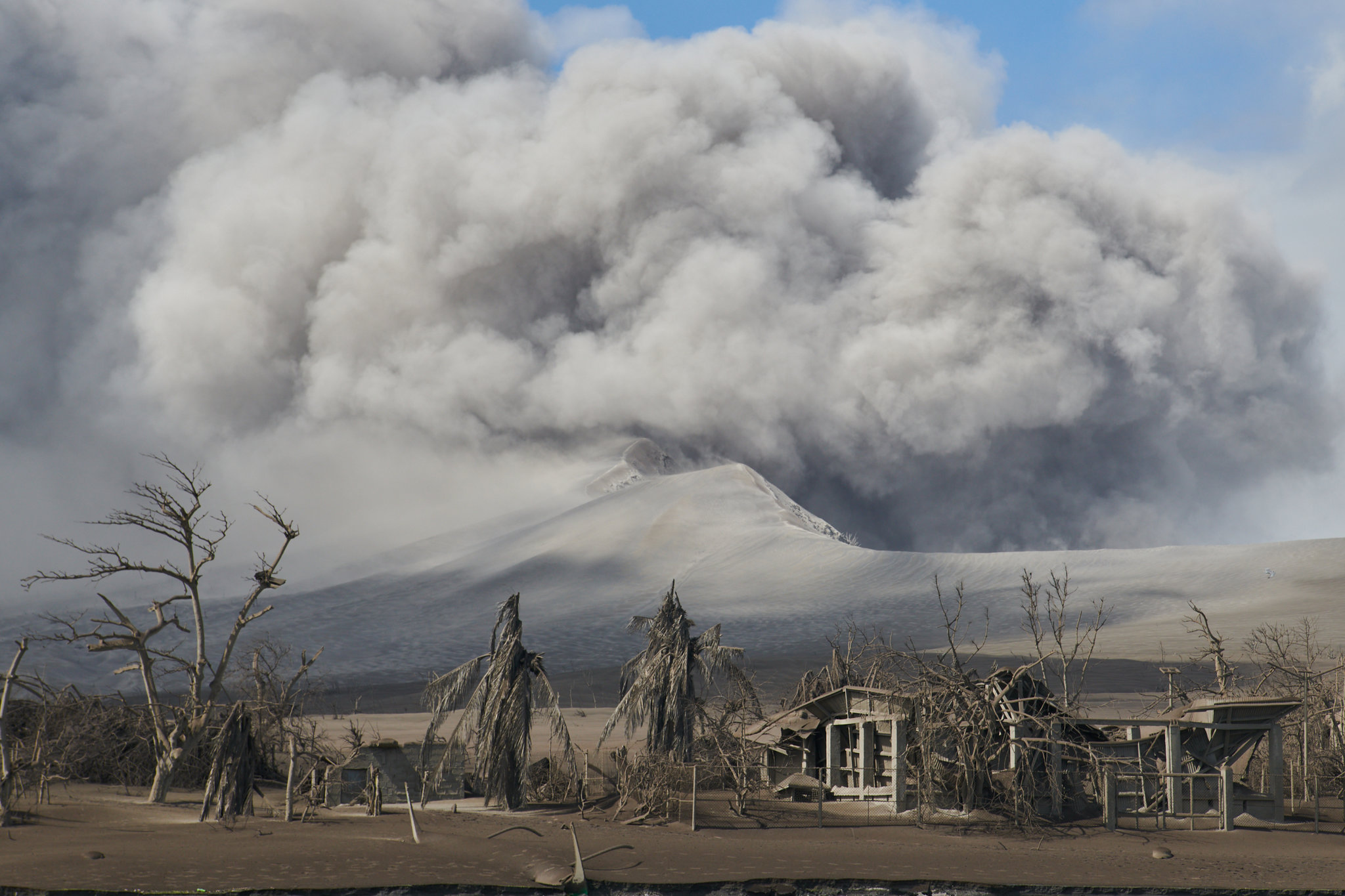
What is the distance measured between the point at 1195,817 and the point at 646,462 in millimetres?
104097

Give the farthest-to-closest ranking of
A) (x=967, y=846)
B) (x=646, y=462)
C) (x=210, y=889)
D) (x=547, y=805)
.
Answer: (x=646, y=462) → (x=547, y=805) → (x=967, y=846) → (x=210, y=889)

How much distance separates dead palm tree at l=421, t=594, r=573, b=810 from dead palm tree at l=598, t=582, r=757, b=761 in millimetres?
1793

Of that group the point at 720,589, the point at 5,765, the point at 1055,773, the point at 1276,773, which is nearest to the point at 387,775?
the point at 5,765

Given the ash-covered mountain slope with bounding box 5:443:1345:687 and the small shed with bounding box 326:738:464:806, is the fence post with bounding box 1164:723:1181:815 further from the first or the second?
the ash-covered mountain slope with bounding box 5:443:1345:687

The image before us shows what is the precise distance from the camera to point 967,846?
17797 mm

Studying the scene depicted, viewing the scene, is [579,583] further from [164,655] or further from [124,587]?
[164,655]

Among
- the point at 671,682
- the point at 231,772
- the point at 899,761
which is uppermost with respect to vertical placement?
the point at 671,682

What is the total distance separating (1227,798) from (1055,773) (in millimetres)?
3087

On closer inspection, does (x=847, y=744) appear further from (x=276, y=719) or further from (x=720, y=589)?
(x=720, y=589)

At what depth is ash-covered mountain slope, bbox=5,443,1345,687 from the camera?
64.8m

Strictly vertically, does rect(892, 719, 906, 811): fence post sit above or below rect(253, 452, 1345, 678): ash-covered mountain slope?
below

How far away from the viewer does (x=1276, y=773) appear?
20.4 metres

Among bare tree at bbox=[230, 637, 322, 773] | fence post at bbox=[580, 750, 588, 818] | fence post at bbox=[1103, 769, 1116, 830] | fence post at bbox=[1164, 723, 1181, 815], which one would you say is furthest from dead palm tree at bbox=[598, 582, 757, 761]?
fence post at bbox=[1164, 723, 1181, 815]

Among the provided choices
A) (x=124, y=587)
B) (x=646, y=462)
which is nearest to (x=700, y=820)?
(x=124, y=587)
